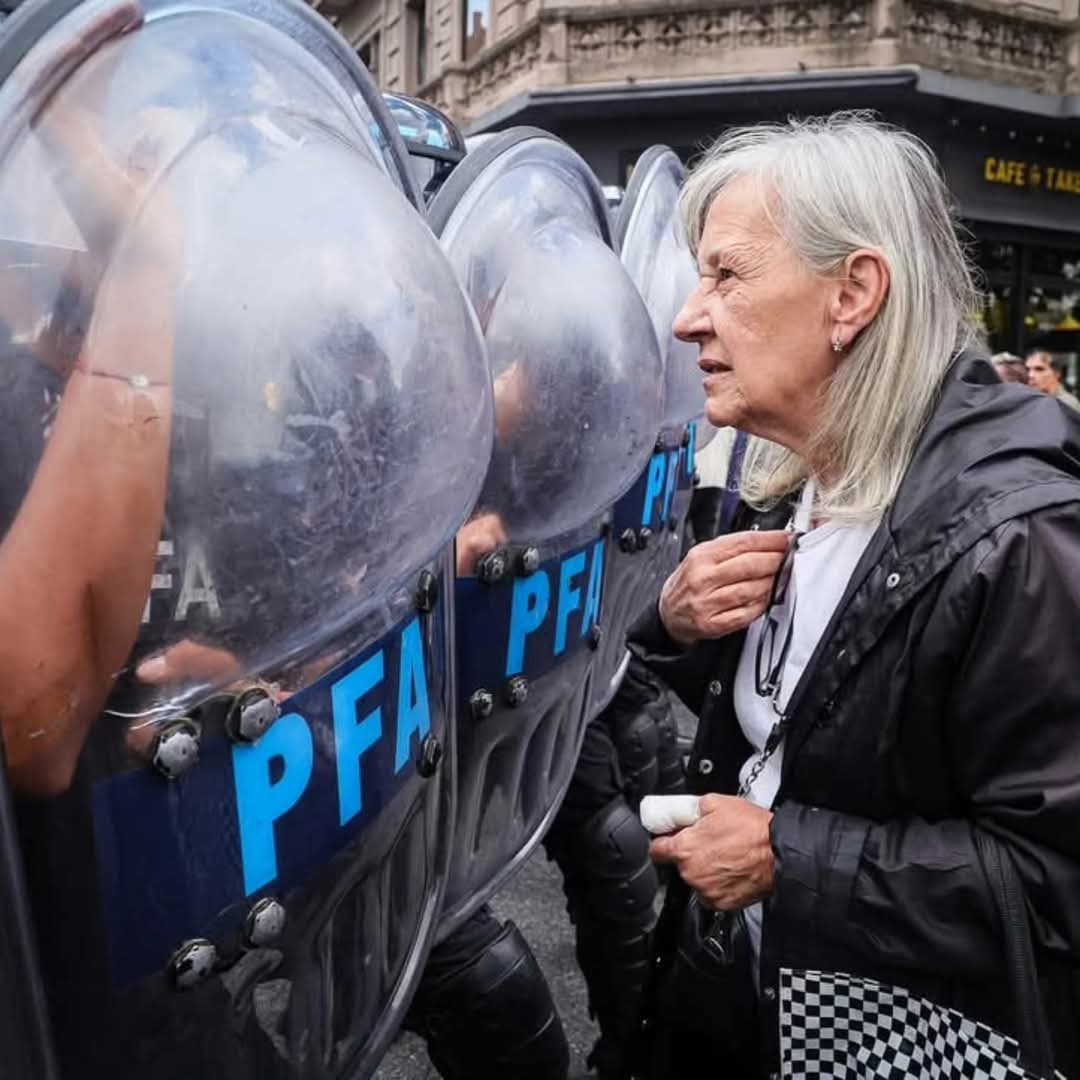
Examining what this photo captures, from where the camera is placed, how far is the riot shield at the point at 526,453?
1.53 metres

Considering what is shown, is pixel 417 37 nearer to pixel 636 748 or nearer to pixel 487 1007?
pixel 636 748

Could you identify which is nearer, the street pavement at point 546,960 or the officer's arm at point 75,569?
the officer's arm at point 75,569

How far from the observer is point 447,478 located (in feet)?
3.11

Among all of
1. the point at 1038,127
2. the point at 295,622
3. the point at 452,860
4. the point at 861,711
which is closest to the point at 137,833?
the point at 295,622

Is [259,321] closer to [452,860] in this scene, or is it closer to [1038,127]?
[452,860]

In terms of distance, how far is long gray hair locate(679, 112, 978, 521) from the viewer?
1.23 metres

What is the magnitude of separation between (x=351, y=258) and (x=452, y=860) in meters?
0.99

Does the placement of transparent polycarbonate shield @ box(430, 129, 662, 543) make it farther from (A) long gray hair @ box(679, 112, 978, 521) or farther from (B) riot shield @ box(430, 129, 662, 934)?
(A) long gray hair @ box(679, 112, 978, 521)

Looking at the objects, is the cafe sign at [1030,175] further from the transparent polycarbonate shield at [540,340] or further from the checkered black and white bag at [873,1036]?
the checkered black and white bag at [873,1036]

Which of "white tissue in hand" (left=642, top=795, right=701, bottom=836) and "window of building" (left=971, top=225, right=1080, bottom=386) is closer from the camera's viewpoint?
"white tissue in hand" (left=642, top=795, right=701, bottom=836)

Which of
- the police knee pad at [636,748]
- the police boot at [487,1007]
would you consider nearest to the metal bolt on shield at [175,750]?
the police boot at [487,1007]

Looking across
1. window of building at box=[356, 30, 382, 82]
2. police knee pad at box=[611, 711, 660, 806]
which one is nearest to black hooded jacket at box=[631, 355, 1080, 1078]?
police knee pad at box=[611, 711, 660, 806]

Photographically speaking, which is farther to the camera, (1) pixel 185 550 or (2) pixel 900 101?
(2) pixel 900 101

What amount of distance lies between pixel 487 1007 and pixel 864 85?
36.6ft
